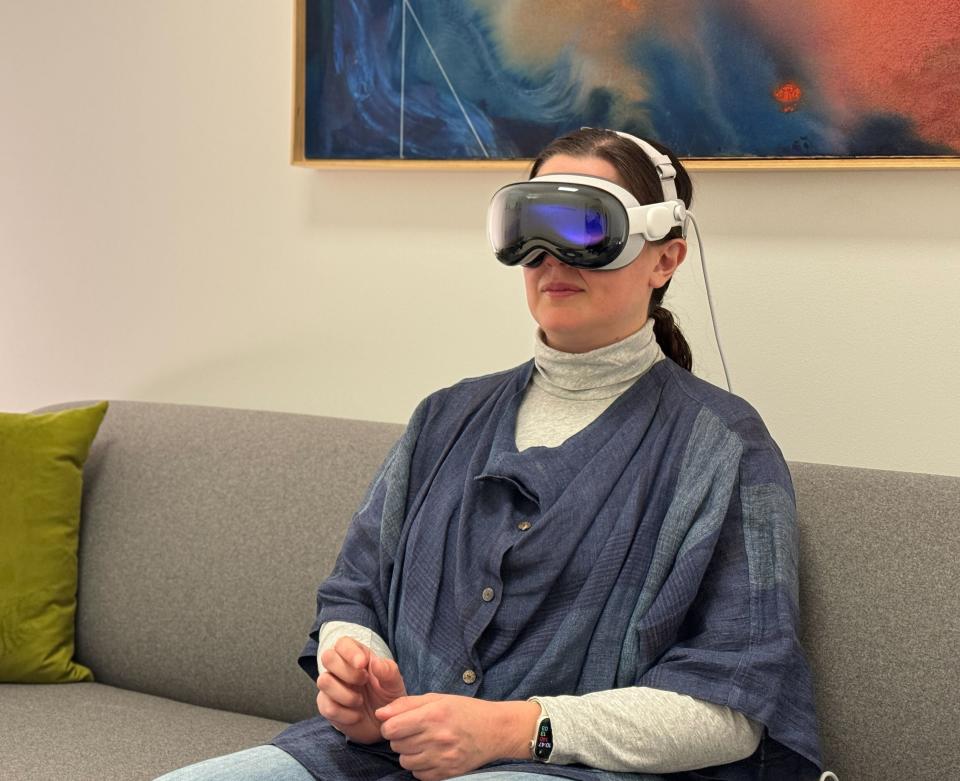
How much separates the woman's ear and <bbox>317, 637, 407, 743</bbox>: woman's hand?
637 mm

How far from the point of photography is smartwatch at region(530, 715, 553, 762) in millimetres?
1420

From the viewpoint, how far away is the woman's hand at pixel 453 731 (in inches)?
55.1

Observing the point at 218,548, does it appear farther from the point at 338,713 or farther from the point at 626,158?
the point at 626,158

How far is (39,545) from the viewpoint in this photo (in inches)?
87.5

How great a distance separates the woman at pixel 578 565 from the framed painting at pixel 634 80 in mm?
401

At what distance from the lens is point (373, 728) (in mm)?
1550

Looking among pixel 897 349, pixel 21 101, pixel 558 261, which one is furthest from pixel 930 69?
pixel 21 101

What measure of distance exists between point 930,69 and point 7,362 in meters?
2.19

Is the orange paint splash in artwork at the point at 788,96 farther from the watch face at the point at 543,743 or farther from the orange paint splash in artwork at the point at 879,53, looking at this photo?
the watch face at the point at 543,743

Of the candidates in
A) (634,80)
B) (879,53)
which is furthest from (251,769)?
(879,53)

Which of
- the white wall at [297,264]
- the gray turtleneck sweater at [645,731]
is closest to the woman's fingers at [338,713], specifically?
the gray turtleneck sweater at [645,731]

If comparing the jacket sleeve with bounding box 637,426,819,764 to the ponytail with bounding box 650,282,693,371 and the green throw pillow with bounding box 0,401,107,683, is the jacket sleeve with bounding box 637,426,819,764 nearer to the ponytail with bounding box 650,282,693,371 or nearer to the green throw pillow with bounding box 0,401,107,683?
the ponytail with bounding box 650,282,693,371

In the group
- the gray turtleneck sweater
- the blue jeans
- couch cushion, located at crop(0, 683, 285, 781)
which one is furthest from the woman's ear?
couch cushion, located at crop(0, 683, 285, 781)

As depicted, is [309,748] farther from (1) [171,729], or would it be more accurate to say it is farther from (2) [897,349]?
(2) [897,349]
